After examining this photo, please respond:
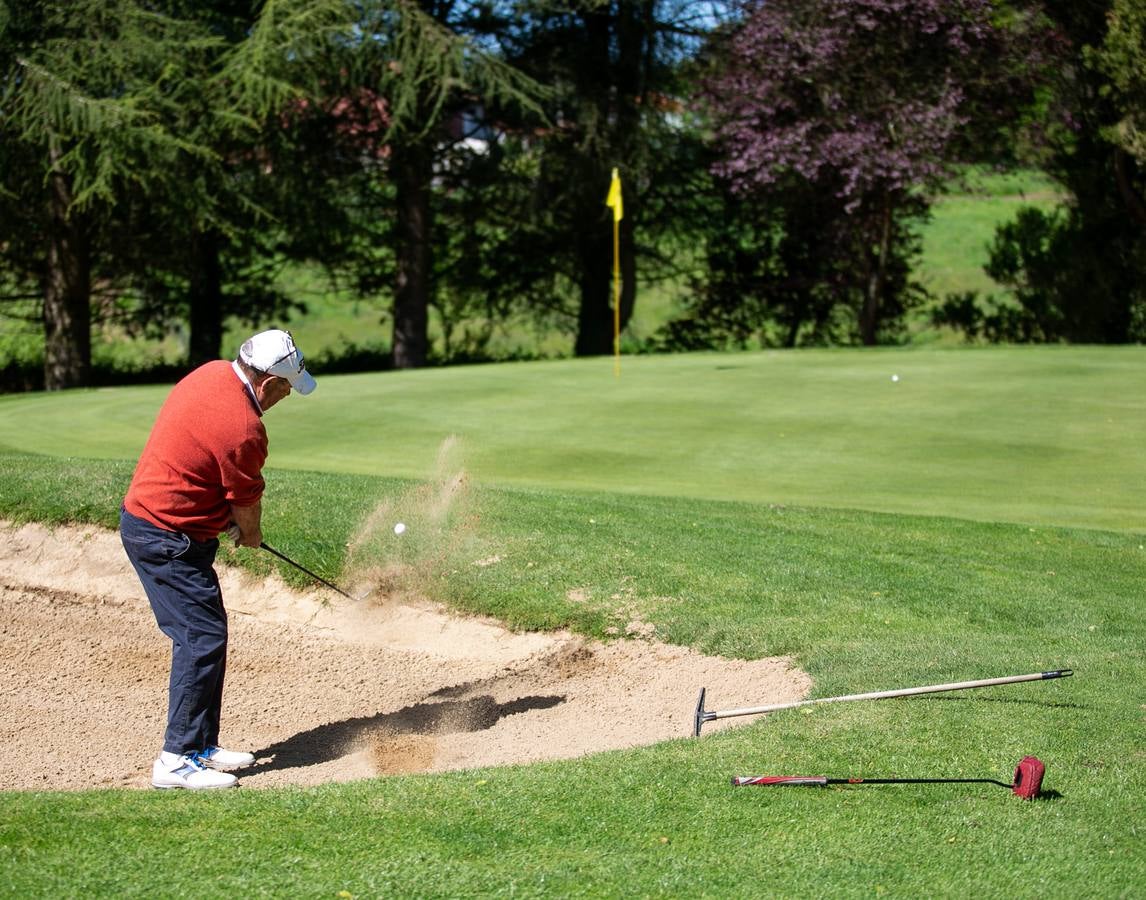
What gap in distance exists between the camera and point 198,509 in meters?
5.96

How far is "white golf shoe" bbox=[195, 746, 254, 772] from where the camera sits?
6168 mm

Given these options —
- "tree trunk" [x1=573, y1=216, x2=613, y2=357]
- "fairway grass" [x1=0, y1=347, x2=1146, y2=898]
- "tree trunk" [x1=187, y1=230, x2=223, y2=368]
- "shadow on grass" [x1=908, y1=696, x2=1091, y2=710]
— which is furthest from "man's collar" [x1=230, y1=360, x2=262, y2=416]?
"tree trunk" [x1=573, y1=216, x2=613, y2=357]

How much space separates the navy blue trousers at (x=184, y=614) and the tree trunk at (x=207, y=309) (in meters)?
23.7

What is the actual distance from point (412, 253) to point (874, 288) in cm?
1048

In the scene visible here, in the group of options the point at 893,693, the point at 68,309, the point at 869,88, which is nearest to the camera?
the point at 893,693

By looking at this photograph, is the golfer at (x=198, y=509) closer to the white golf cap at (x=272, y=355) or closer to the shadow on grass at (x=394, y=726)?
the white golf cap at (x=272, y=355)

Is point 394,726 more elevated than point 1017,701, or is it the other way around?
point 1017,701

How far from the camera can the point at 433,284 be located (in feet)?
106

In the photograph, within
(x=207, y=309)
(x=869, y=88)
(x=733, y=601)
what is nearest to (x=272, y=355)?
(x=733, y=601)

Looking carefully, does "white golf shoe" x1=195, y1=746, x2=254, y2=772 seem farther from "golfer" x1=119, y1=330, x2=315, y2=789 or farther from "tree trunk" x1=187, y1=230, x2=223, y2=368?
"tree trunk" x1=187, y1=230, x2=223, y2=368

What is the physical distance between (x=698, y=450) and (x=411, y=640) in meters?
5.21

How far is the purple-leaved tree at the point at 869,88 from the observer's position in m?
26.2

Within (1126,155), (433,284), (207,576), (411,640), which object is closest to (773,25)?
(1126,155)

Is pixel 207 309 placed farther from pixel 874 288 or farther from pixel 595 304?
pixel 874 288
